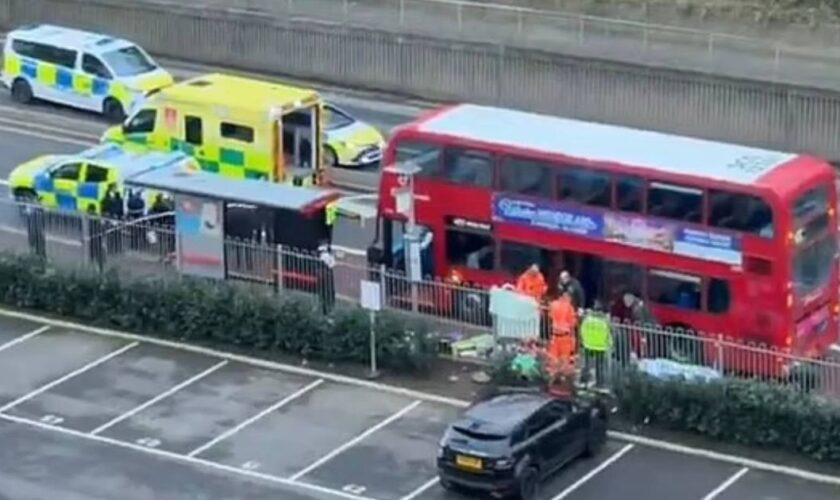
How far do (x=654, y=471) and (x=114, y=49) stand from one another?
20.9 m

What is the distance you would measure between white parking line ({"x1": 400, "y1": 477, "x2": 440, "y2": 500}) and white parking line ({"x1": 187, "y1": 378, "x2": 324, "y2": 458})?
323 centimetres

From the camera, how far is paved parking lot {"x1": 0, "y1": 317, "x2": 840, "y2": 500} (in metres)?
35.5

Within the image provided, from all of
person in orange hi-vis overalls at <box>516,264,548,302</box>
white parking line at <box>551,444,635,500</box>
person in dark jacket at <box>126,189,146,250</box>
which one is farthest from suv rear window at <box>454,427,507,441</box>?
person in dark jacket at <box>126,189,146,250</box>

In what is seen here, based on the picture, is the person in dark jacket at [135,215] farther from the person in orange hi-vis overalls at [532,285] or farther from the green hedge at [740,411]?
the green hedge at [740,411]

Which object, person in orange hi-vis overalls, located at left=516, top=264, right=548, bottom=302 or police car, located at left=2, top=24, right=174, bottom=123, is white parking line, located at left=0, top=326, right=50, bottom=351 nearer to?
person in orange hi-vis overalls, located at left=516, top=264, right=548, bottom=302

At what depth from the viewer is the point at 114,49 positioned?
2112 inches

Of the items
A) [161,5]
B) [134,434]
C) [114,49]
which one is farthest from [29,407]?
[161,5]

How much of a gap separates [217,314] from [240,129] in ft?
24.4

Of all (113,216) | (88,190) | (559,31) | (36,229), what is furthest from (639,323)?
(559,31)

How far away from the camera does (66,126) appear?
52844mm

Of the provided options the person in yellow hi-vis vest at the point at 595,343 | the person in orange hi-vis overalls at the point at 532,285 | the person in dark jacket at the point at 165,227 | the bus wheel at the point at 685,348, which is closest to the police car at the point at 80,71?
the person in dark jacket at the point at 165,227

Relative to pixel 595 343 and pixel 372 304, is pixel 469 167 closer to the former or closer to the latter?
pixel 372 304

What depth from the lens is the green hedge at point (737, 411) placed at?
3572cm

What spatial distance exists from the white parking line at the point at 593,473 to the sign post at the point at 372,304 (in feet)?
14.1
